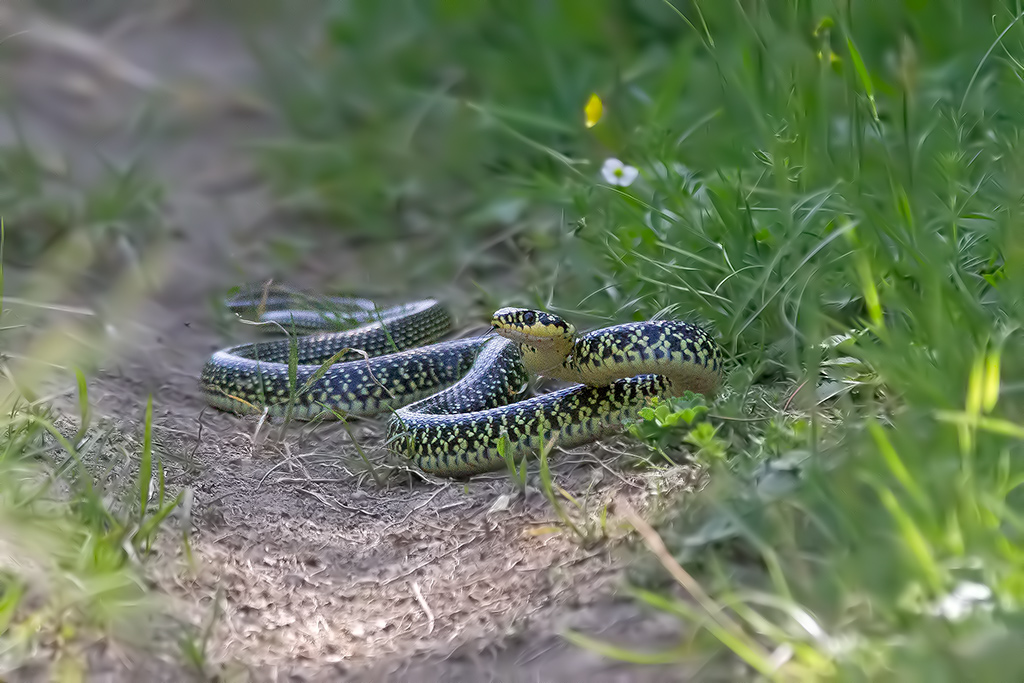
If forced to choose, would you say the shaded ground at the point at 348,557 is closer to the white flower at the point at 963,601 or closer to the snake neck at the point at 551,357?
the snake neck at the point at 551,357

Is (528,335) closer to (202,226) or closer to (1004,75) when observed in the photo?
(1004,75)

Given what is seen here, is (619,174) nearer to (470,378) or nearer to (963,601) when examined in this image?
(470,378)

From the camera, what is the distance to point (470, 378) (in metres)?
4.17

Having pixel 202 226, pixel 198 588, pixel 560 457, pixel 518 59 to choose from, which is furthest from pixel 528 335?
pixel 202 226

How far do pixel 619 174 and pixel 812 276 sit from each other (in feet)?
6.96

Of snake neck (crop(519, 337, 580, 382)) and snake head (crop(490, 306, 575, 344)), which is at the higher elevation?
snake head (crop(490, 306, 575, 344))

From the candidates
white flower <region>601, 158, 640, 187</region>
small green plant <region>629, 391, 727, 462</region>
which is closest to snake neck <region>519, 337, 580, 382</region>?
small green plant <region>629, 391, 727, 462</region>

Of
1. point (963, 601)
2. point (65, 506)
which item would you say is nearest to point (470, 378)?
point (65, 506)

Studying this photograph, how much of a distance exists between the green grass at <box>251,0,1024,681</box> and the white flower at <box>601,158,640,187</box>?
65mm

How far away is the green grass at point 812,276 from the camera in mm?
1482

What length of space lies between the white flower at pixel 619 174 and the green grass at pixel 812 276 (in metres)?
0.07

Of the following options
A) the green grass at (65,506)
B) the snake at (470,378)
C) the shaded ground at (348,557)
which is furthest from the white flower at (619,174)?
the green grass at (65,506)

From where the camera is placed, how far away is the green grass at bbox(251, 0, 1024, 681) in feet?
4.86

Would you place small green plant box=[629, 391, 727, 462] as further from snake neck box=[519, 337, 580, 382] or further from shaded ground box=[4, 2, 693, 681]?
snake neck box=[519, 337, 580, 382]
